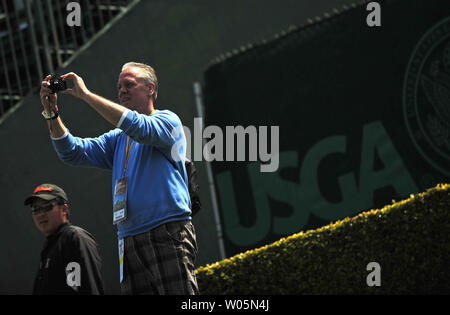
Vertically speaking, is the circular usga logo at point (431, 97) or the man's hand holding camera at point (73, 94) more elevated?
the circular usga logo at point (431, 97)

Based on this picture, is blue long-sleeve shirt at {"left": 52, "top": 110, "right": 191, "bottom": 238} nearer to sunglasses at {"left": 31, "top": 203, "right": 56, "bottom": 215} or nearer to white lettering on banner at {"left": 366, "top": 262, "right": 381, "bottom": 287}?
sunglasses at {"left": 31, "top": 203, "right": 56, "bottom": 215}

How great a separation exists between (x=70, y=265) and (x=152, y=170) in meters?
1.13

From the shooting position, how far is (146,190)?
366 centimetres

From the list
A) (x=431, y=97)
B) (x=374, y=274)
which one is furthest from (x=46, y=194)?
(x=431, y=97)

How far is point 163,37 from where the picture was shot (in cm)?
916

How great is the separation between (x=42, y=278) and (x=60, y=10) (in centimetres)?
555

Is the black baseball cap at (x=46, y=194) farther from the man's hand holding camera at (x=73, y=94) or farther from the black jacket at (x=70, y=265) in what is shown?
the man's hand holding camera at (x=73, y=94)

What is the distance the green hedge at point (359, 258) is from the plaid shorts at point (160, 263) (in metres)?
2.46

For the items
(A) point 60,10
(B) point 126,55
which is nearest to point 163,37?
(B) point 126,55

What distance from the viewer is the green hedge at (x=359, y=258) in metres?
5.50

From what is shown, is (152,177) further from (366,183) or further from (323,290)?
(366,183)

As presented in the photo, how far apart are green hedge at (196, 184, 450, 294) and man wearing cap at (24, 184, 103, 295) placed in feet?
6.22

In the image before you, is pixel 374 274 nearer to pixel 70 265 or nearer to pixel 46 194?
pixel 70 265

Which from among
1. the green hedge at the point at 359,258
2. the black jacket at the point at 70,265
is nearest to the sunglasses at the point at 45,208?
the black jacket at the point at 70,265
